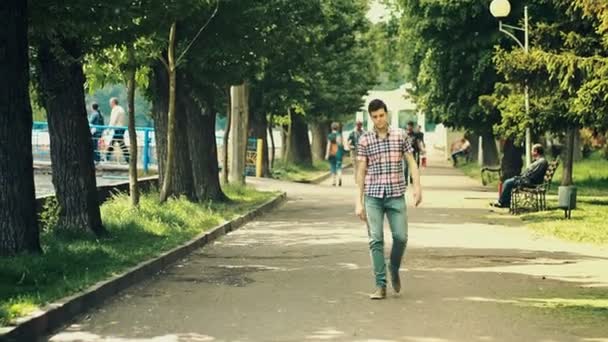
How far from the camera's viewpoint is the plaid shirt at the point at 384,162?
453 inches

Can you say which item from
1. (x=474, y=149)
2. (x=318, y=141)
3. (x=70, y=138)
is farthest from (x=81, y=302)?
(x=474, y=149)

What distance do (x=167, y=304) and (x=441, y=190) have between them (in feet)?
88.5

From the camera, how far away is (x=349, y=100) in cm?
6022

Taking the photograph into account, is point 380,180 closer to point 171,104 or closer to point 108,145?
point 171,104

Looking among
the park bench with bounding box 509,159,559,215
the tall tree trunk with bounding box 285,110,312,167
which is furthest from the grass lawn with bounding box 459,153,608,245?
the tall tree trunk with bounding box 285,110,312,167

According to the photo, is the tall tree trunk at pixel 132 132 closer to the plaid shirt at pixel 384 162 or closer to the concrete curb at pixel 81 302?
the concrete curb at pixel 81 302

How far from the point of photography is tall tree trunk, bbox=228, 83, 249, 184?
32.9 m

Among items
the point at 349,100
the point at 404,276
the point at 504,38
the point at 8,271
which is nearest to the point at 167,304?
the point at 8,271

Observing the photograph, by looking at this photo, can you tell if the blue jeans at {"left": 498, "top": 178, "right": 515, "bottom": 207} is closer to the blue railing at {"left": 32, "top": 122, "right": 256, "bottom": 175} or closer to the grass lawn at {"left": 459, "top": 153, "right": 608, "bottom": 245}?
the grass lawn at {"left": 459, "top": 153, "right": 608, "bottom": 245}

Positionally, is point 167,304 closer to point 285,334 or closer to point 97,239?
point 285,334

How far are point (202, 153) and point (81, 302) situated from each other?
1596cm

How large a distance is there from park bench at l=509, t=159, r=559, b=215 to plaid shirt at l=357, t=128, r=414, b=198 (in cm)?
1387

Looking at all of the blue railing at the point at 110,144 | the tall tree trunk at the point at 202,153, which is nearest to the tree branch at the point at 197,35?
the tall tree trunk at the point at 202,153

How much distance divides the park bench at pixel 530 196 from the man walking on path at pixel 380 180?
13846 millimetres
